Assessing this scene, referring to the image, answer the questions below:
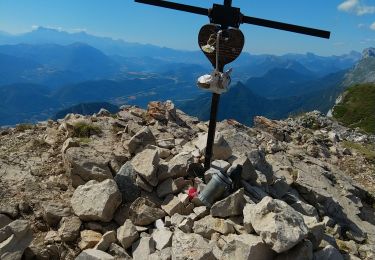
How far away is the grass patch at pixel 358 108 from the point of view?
132750mm

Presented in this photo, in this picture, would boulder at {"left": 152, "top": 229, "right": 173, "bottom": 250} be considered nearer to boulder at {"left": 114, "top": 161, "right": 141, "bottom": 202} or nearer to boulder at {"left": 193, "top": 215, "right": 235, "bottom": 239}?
boulder at {"left": 193, "top": 215, "right": 235, "bottom": 239}

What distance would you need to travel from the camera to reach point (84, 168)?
36.4 feet

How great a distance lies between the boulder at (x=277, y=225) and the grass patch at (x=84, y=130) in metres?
7.47

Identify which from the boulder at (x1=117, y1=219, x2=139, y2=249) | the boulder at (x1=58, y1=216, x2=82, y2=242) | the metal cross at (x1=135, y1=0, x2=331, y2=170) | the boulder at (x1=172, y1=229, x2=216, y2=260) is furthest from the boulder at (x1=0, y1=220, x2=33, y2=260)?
the metal cross at (x1=135, y1=0, x2=331, y2=170)

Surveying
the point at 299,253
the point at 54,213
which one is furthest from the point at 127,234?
the point at 299,253

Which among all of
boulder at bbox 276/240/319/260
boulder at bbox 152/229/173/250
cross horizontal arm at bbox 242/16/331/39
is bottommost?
boulder at bbox 152/229/173/250

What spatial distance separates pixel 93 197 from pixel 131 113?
911 cm

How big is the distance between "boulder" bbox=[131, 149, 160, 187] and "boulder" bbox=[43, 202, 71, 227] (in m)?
2.14

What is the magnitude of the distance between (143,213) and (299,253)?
375 centimetres

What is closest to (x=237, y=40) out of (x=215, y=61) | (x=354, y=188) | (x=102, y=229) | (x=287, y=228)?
(x=215, y=61)

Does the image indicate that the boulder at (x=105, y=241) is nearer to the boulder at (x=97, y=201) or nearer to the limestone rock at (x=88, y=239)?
the limestone rock at (x=88, y=239)

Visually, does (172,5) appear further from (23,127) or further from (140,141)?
(23,127)

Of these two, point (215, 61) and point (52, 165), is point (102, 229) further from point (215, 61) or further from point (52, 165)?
point (215, 61)

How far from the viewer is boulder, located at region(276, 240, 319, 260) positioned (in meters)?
8.18
